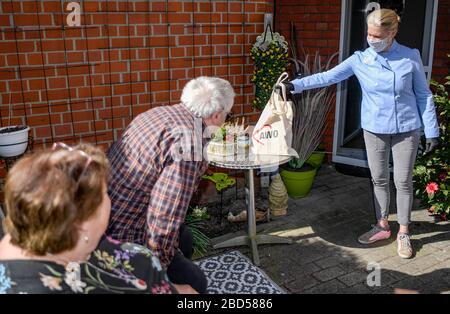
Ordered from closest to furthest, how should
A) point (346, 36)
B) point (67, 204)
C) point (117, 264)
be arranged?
point (67, 204)
point (117, 264)
point (346, 36)

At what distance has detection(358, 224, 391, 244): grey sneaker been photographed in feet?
12.5

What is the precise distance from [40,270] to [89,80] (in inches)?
101

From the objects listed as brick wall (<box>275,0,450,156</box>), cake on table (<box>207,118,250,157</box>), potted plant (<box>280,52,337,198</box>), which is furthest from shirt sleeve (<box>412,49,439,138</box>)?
brick wall (<box>275,0,450,156</box>)

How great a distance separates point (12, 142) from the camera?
3.14 meters

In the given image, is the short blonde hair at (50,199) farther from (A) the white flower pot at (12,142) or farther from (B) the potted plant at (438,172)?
(B) the potted plant at (438,172)

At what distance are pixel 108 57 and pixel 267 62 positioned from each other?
1366 mm

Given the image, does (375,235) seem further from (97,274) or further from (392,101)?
(97,274)

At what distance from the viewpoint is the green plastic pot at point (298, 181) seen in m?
4.62

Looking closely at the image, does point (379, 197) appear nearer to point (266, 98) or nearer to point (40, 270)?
point (266, 98)

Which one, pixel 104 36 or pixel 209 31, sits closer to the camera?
pixel 104 36

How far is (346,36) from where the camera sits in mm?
5164

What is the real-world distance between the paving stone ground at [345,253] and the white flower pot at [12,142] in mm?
1768

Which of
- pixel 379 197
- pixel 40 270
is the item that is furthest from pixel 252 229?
pixel 40 270

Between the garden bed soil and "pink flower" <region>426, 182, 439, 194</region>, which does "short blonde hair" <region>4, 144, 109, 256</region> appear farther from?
"pink flower" <region>426, 182, 439, 194</region>
